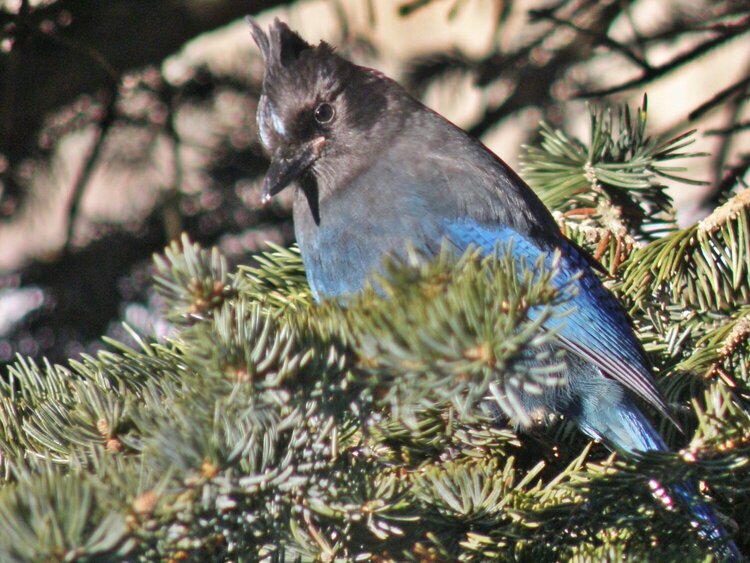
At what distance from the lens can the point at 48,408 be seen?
1372mm

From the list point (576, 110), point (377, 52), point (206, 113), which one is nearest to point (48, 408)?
point (206, 113)

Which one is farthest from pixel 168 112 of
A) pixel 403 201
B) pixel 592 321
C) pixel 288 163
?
pixel 592 321

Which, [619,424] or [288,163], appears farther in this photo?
[288,163]

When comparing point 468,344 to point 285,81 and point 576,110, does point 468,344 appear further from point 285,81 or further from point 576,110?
point 576,110

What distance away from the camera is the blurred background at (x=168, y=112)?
2771mm

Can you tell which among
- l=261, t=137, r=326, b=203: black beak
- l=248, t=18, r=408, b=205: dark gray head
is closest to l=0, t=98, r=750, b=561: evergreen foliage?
l=261, t=137, r=326, b=203: black beak

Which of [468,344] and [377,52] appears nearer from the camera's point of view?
[468,344]

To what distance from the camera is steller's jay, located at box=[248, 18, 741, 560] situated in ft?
6.74

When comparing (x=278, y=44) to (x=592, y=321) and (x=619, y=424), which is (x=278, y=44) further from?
(x=619, y=424)

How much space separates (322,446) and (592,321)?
1.02m

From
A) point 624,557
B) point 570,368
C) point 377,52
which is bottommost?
point 624,557

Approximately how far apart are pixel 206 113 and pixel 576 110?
1.41 meters

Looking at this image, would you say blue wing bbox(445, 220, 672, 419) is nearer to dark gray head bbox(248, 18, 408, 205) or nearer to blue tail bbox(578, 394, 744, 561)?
blue tail bbox(578, 394, 744, 561)

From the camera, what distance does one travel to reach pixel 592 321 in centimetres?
205
